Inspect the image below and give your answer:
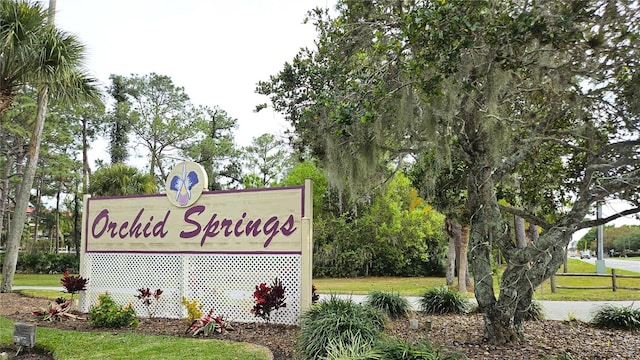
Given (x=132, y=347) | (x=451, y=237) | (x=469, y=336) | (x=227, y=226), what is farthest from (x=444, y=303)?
(x=451, y=237)

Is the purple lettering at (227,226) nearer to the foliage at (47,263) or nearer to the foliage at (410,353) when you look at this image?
the foliage at (410,353)

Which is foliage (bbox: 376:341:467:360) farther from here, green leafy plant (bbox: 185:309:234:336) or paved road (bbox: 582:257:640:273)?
paved road (bbox: 582:257:640:273)

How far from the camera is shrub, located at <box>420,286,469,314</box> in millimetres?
9508

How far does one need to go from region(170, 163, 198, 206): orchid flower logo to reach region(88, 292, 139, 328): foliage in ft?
7.17

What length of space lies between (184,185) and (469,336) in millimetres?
5774

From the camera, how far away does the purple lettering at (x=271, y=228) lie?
27.0ft

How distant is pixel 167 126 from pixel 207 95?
17.0ft

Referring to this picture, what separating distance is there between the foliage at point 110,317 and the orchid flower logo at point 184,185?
7.17 ft

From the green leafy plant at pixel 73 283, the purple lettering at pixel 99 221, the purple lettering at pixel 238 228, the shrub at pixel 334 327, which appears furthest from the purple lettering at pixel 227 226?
the green leafy plant at pixel 73 283

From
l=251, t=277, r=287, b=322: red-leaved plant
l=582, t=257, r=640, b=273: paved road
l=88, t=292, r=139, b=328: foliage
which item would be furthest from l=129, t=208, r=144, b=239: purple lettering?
l=582, t=257, r=640, b=273: paved road

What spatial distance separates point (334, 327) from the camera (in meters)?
5.85

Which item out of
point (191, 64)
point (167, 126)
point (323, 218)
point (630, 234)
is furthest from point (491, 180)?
point (630, 234)

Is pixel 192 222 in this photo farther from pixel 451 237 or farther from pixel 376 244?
pixel 376 244

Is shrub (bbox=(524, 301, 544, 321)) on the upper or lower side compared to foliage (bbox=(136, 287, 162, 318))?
lower
